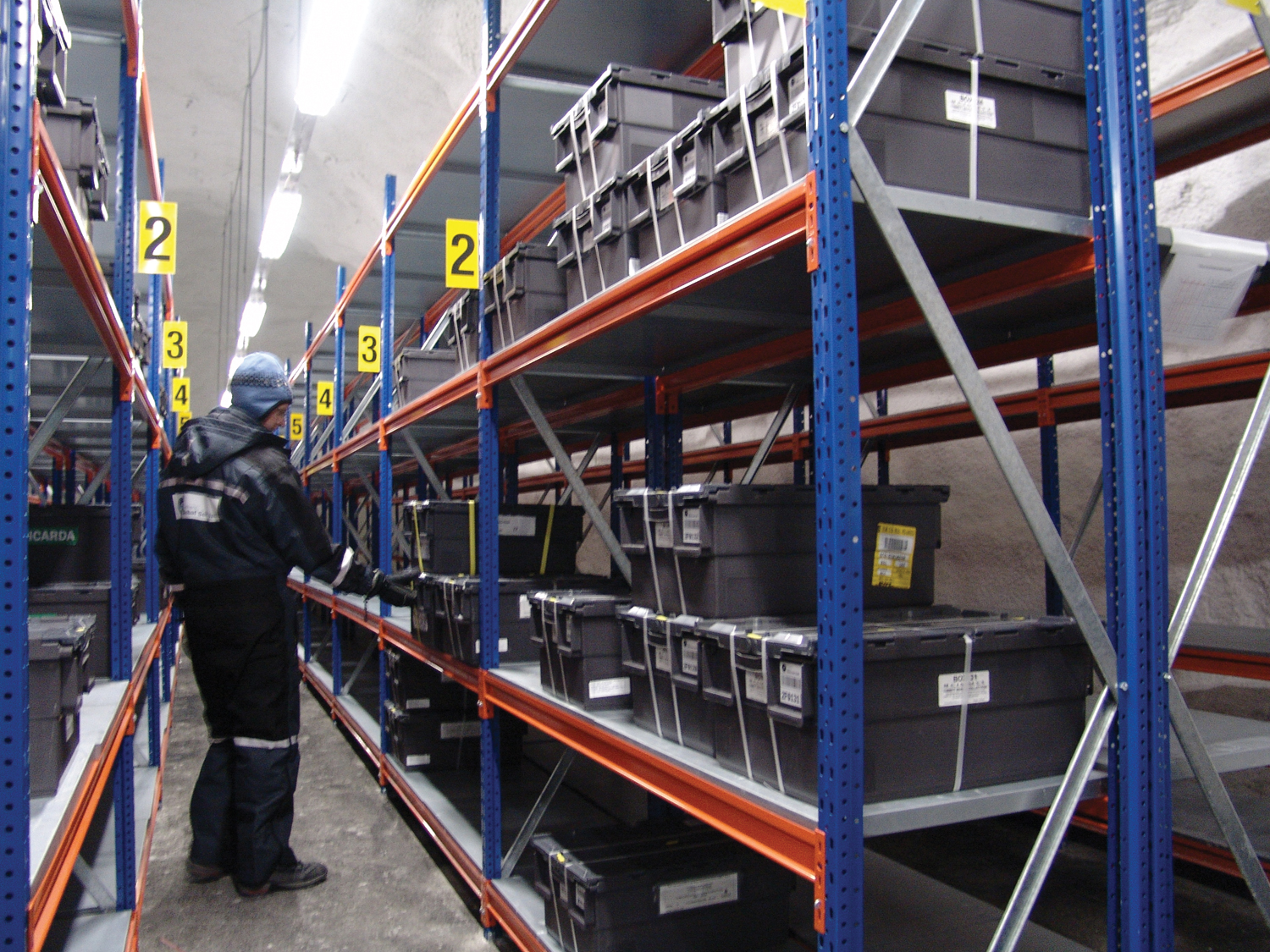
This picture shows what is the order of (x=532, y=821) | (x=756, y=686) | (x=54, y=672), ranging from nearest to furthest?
(x=756, y=686)
(x=54, y=672)
(x=532, y=821)

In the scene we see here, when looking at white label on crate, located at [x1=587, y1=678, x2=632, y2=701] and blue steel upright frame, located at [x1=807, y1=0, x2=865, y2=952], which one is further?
white label on crate, located at [x1=587, y1=678, x2=632, y2=701]

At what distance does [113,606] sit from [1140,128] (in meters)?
3.26

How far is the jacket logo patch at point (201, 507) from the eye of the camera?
354cm

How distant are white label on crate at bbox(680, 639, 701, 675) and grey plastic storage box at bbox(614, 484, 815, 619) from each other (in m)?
0.09

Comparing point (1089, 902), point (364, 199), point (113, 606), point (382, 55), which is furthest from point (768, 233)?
point (364, 199)

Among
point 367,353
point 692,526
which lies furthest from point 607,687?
point 367,353

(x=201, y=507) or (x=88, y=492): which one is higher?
(x=88, y=492)

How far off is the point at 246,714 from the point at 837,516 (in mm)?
2947

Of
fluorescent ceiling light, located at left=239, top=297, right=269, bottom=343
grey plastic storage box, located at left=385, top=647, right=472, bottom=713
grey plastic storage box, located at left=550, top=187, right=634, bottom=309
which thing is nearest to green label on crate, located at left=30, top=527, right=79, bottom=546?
grey plastic storage box, located at left=385, top=647, right=472, bottom=713

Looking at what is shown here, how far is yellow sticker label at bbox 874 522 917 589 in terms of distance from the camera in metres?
2.19

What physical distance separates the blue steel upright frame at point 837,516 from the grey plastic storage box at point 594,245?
1.02 metres

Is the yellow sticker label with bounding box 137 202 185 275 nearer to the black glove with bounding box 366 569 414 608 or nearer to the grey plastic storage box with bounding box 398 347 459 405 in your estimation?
the grey plastic storage box with bounding box 398 347 459 405

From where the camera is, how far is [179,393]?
327 inches

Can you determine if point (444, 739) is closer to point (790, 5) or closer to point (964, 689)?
point (964, 689)
